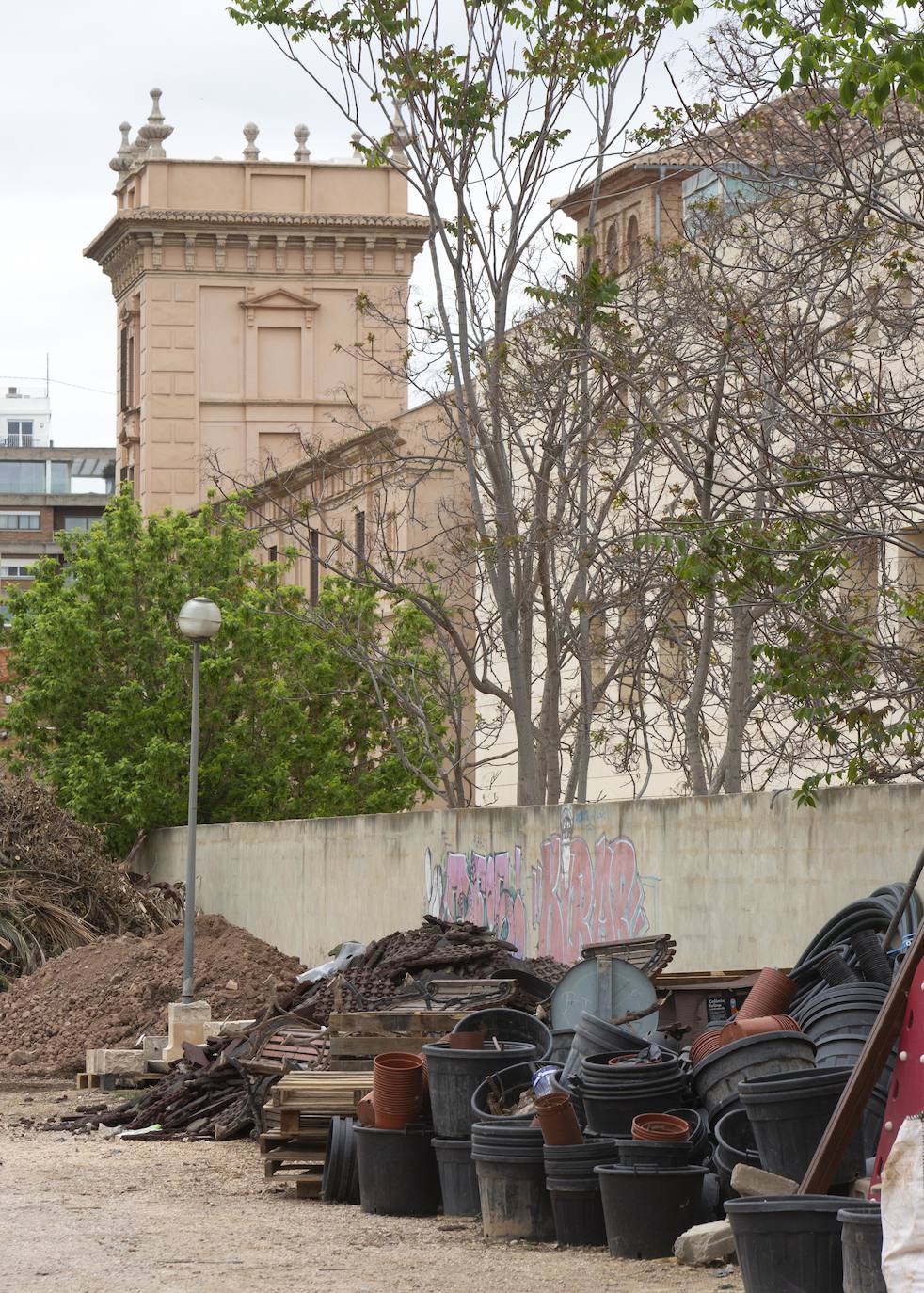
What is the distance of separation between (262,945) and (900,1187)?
59.3ft

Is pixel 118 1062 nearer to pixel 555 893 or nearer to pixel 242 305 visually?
pixel 555 893

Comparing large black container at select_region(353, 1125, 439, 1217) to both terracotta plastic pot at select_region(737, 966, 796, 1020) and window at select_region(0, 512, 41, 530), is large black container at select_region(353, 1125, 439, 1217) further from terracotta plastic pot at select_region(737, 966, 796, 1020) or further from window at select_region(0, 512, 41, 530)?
window at select_region(0, 512, 41, 530)

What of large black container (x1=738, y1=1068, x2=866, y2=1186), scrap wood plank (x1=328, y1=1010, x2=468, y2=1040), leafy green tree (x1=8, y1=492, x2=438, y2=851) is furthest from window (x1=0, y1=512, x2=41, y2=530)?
large black container (x1=738, y1=1068, x2=866, y2=1186)

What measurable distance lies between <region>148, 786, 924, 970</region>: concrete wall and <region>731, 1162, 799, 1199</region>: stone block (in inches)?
191

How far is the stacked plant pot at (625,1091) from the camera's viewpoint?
960 cm

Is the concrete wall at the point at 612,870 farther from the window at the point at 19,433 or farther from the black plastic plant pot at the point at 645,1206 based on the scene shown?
the window at the point at 19,433

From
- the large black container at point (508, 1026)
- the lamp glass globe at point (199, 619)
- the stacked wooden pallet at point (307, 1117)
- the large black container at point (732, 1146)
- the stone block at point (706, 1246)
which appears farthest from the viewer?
the lamp glass globe at point (199, 619)

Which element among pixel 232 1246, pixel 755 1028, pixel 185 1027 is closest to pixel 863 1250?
pixel 755 1028

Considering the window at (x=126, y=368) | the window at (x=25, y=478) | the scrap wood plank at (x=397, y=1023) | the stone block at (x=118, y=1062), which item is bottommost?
the stone block at (x=118, y=1062)

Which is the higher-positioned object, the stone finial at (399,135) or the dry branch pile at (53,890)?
the stone finial at (399,135)

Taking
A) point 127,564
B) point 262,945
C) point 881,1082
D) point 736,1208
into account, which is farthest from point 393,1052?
point 127,564

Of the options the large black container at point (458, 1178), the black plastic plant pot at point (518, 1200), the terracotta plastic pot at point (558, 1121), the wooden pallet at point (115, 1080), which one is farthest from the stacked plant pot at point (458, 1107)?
the wooden pallet at point (115, 1080)

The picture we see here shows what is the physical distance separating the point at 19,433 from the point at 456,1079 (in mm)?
120549

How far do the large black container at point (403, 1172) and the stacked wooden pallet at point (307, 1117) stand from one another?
37.6 inches
